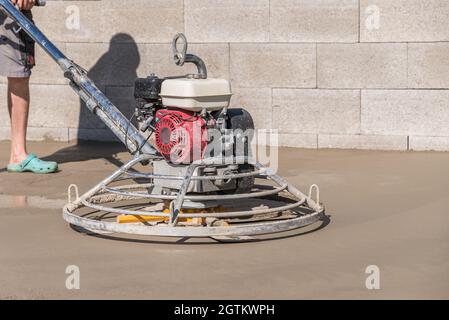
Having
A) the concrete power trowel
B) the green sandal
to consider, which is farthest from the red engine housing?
the green sandal

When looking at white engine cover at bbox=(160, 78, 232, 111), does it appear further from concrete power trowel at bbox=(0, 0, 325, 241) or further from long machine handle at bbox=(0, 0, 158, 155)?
long machine handle at bbox=(0, 0, 158, 155)

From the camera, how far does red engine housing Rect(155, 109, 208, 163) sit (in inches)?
252

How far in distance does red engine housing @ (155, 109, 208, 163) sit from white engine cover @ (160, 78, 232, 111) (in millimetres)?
74

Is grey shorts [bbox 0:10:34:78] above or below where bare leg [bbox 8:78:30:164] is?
above

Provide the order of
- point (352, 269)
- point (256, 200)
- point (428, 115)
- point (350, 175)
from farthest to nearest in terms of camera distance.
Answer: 1. point (428, 115)
2. point (350, 175)
3. point (256, 200)
4. point (352, 269)

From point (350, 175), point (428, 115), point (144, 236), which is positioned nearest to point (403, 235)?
point (144, 236)

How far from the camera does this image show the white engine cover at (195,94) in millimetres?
6348

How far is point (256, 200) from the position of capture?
24.5 feet

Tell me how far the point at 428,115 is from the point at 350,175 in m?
1.46

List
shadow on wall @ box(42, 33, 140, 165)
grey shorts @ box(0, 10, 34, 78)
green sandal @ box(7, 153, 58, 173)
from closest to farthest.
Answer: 1. grey shorts @ box(0, 10, 34, 78)
2. green sandal @ box(7, 153, 58, 173)
3. shadow on wall @ box(42, 33, 140, 165)

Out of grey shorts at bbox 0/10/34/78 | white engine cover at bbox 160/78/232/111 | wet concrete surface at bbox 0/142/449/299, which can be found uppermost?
grey shorts at bbox 0/10/34/78

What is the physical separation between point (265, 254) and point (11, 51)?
3934 mm

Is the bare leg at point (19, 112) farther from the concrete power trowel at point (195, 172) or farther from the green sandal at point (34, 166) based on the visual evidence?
the concrete power trowel at point (195, 172)

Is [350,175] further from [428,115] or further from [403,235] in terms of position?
[403,235]
